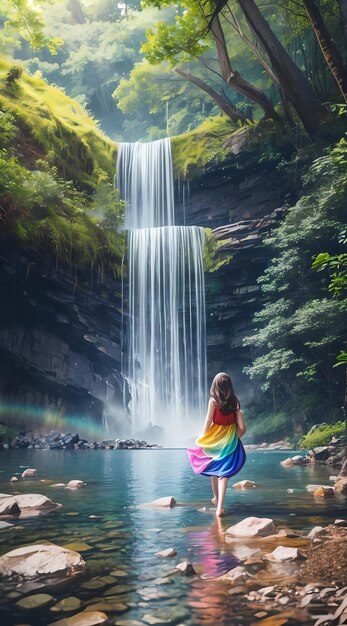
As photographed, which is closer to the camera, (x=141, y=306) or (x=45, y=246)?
(x=45, y=246)

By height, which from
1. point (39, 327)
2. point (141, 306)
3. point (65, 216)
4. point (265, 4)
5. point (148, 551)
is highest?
point (265, 4)

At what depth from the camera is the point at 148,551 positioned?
4.02m

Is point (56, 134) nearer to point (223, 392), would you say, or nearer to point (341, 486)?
point (223, 392)

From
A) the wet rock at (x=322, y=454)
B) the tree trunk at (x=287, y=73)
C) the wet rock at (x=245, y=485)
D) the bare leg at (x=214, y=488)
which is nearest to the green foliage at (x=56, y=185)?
the tree trunk at (x=287, y=73)

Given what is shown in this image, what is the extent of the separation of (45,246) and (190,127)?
24.4 meters

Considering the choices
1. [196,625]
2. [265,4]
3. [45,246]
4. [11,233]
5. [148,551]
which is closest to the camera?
[196,625]

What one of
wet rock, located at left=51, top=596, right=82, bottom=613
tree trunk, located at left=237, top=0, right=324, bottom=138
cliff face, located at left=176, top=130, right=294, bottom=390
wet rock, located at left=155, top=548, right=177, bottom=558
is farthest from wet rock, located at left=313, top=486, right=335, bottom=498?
cliff face, located at left=176, top=130, right=294, bottom=390

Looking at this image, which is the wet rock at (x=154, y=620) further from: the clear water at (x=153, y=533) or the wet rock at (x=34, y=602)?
the wet rock at (x=34, y=602)

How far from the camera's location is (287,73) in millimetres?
22562

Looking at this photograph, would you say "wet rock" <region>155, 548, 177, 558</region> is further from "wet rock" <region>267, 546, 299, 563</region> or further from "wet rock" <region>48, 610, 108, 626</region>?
"wet rock" <region>48, 610, 108, 626</region>

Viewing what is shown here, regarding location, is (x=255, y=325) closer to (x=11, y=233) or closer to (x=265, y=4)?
(x=11, y=233)

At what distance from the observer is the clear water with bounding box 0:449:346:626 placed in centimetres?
272

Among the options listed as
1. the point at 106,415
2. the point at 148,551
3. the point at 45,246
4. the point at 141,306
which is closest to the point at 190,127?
the point at 141,306

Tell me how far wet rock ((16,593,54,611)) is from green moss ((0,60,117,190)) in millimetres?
25884
